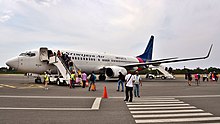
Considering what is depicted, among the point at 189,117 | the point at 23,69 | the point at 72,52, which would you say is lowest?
the point at 189,117

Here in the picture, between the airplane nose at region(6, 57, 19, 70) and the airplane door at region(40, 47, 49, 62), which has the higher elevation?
the airplane door at region(40, 47, 49, 62)

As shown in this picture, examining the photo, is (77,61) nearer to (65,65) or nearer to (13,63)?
(65,65)

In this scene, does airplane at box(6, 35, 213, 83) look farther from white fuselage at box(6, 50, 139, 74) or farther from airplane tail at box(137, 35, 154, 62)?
airplane tail at box(137, 35, 154, 62)

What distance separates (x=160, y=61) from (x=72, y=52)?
13665 mm

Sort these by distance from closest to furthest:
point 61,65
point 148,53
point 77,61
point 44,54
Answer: point 61,65 → point 44,54 → point 77,61 → point 148,53

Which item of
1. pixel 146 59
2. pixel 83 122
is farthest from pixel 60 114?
pixel 146 59

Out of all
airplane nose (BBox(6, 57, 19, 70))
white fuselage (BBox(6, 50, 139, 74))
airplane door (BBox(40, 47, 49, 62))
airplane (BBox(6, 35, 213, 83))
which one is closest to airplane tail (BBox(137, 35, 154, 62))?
white fuselage (BBox(6, 50, 139, 74))

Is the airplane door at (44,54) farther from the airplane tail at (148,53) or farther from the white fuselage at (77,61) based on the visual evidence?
the airplane tail at (148,53)

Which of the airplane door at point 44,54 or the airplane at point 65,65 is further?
the airplane door at point 44,54

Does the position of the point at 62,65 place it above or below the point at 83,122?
above

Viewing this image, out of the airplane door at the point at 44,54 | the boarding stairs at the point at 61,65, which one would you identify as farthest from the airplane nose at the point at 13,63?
the boarding stairs at the point at 61,65

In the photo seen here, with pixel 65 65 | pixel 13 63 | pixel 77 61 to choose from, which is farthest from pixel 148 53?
pixel 13 63

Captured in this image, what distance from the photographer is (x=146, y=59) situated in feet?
150

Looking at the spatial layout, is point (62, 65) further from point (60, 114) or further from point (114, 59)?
point (60, 114)
